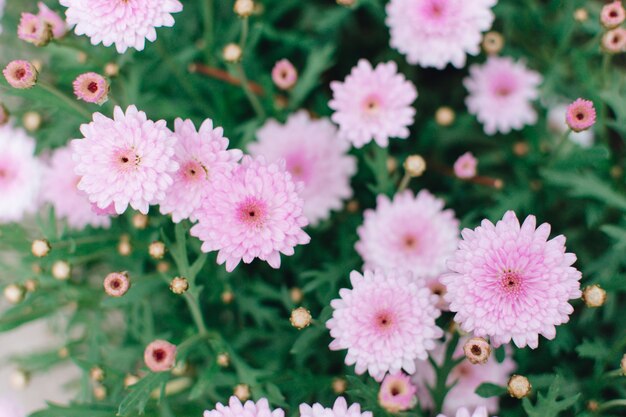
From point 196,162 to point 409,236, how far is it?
51 centimetres

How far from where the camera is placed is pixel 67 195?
150 cm

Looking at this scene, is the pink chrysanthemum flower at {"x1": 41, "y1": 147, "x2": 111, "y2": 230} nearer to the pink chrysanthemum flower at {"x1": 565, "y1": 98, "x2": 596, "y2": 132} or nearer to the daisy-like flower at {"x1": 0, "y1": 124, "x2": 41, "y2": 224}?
the daisy-like flower at {"x1": 0, "y1": 124, "x2": 41, "y2": 224}

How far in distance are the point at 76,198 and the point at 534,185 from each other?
1082mm

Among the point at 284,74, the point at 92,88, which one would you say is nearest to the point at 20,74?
the point at 92,88

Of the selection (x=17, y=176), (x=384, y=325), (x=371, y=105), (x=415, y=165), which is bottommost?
(x=384, y=325)

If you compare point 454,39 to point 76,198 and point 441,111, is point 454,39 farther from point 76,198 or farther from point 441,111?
point 76,198

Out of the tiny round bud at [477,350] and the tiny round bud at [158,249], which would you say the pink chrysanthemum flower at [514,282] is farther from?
the tiny round bud at [158,249]

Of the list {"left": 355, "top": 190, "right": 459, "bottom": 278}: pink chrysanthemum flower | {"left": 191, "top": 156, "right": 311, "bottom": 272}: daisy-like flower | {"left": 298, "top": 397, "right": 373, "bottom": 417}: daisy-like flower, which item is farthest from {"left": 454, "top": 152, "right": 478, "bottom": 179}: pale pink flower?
{"left": 298, "top": 397, "right": 373, "bottom": 417}: daisy-like flower

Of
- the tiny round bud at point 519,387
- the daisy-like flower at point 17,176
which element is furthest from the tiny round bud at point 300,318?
the daisy-like flower at point 17,176

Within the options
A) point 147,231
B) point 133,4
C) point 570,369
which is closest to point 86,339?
point 147,231

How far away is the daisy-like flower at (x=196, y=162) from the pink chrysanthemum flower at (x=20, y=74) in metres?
0.27

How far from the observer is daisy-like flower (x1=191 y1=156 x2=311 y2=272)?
107 centimetres

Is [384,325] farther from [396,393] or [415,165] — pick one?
[415,165]

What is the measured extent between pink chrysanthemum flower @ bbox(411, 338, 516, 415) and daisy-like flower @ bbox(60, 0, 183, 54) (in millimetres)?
857
